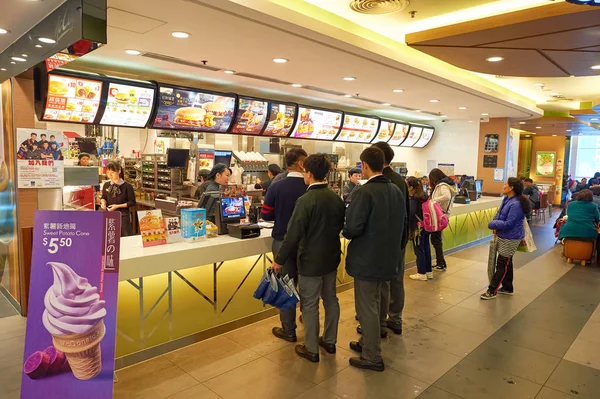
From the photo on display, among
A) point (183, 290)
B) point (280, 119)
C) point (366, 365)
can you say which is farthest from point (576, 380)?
point (280, 119)

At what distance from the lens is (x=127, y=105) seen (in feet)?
17.1

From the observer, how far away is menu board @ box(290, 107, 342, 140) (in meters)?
7.47

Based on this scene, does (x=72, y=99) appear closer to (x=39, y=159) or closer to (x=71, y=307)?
(x=39, y=159)

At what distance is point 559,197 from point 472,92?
1267 cm

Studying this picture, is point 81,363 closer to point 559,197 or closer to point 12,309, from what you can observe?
point 12,309

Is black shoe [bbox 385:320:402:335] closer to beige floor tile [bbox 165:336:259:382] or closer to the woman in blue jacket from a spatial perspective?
beige floor tile [bbox 165:336:259:382]

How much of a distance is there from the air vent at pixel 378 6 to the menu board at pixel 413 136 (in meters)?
6.67

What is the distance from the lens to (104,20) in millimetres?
2594

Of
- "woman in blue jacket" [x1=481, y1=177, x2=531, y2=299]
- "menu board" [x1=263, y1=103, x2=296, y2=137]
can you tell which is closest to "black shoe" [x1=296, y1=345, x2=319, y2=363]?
"woman in blue jacket" [x1=481, y1=177, x2=531, y2=299]

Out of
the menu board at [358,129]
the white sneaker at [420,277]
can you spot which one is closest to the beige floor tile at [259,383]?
the white sneaker at [420,277]

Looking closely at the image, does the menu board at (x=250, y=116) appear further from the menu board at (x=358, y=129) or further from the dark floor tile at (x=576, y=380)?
the dark floor tile at (x=576, y=380)

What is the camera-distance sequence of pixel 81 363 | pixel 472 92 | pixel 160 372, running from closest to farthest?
pixel 81 363 < pixel 160 372 < pixel 472 92

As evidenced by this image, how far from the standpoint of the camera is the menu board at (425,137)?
1077cm

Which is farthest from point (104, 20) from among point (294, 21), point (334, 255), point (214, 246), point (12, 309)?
point (12, 309)
